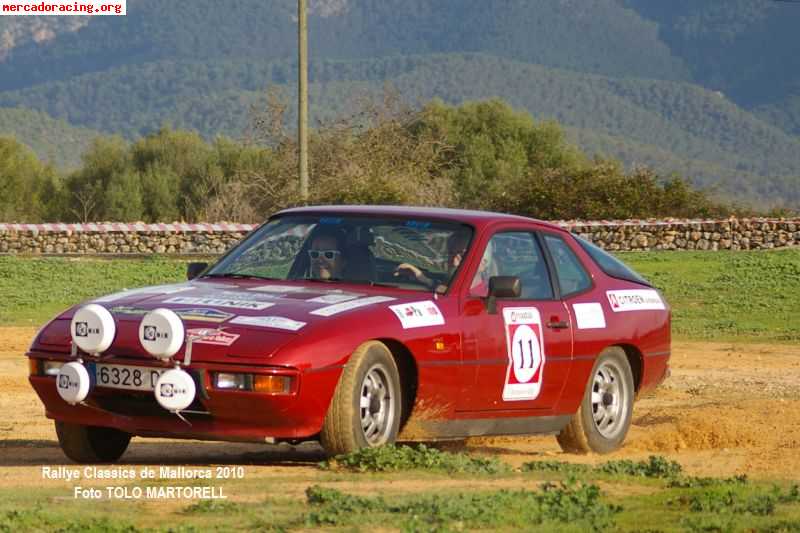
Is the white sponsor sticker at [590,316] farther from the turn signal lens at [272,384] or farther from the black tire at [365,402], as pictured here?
the turn signal lens at [272,384]

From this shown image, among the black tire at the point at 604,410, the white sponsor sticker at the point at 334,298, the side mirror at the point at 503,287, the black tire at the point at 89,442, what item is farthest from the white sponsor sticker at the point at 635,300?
the black tire at the point at 89,442

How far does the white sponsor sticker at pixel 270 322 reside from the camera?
28.7 feet

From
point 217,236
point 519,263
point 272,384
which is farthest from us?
point 217,236

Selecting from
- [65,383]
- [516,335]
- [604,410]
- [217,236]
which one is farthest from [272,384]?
[217,236]

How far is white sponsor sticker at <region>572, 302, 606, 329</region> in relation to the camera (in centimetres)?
1059

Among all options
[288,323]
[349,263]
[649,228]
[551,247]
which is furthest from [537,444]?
[649,228]

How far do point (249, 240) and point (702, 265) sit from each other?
2435 centimetres

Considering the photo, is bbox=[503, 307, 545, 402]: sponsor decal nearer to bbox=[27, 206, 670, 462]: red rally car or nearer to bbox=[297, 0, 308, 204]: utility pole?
bbox=[27, 206, 670, 462]: red rally car

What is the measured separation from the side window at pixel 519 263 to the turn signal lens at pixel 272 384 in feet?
6.13

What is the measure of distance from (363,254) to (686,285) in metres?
20.7

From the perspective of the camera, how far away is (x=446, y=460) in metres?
8.91

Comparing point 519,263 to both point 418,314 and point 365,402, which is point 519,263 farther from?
point 365,402

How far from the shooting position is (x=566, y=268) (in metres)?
10.9

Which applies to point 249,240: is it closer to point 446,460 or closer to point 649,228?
point 446,460
